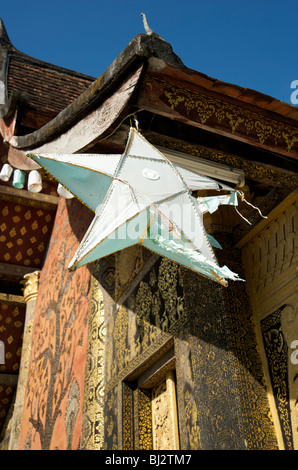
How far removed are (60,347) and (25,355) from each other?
142 centimetres

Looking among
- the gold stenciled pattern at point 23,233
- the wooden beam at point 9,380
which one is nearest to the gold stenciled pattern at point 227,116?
the gold stenciled pattern at point 23,233

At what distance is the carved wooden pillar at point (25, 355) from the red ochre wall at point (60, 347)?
0.15m

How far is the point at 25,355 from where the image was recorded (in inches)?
254

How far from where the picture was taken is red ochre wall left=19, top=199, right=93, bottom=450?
4.54 meters

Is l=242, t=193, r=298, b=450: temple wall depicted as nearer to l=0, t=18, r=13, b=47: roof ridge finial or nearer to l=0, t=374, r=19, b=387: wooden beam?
l=0, t=374, r=19, b=387: wooden beam

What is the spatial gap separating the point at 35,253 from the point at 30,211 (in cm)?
68

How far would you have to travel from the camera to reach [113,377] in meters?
3.98

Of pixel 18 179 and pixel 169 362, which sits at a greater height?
pixel 18 179

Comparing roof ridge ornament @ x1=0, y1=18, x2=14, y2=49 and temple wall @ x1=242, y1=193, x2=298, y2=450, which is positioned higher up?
roof ridge ornament @ x1=0, y1=18, x2=14, y2=49

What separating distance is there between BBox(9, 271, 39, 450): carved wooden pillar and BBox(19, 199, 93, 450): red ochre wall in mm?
150

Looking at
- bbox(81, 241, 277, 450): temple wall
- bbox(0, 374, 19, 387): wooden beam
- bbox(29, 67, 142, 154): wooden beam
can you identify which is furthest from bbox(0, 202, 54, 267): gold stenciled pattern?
bbox(29, 67, 142, 154): wooden beam

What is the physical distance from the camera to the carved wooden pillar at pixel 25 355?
5816 millimetres

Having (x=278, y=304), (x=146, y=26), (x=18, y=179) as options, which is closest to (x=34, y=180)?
(x=18, y=179)

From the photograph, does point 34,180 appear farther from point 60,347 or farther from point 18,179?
point 60,347
